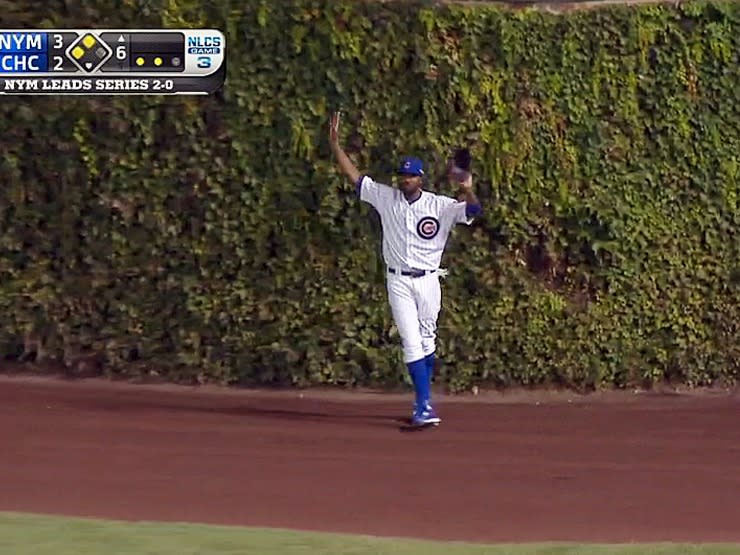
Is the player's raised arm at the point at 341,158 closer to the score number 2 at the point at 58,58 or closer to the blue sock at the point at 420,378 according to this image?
the blue sock at the point at 420,378

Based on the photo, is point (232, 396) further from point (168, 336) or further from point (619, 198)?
point (619, 198)

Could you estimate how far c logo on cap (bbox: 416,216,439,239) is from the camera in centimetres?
993

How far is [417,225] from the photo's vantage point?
32.6ft

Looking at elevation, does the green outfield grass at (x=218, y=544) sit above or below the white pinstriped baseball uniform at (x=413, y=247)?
below

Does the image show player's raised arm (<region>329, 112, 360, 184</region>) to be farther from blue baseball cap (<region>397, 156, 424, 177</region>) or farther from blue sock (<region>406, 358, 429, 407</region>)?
blue sock (<region>406, 358, 429, 407</region>)

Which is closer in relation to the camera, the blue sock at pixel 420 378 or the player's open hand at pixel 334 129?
the blue sock at pixel 420 378

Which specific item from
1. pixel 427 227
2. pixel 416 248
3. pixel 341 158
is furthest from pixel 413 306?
pixel 341 158

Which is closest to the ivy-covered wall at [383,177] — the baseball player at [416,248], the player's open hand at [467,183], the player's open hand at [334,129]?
the player's open hand at [334,129]

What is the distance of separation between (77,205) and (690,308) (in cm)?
412

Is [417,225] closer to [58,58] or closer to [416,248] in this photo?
[416,248]

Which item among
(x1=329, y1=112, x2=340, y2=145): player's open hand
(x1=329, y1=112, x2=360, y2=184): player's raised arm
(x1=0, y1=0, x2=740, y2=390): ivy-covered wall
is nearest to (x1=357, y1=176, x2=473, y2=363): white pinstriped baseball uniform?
(x1=329, y1=112, x2=360, y2=184): player's raised arm

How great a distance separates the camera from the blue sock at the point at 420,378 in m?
10.0

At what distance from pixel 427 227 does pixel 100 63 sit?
2.68 meters

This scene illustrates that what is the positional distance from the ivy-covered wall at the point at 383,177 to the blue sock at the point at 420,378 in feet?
3.11
